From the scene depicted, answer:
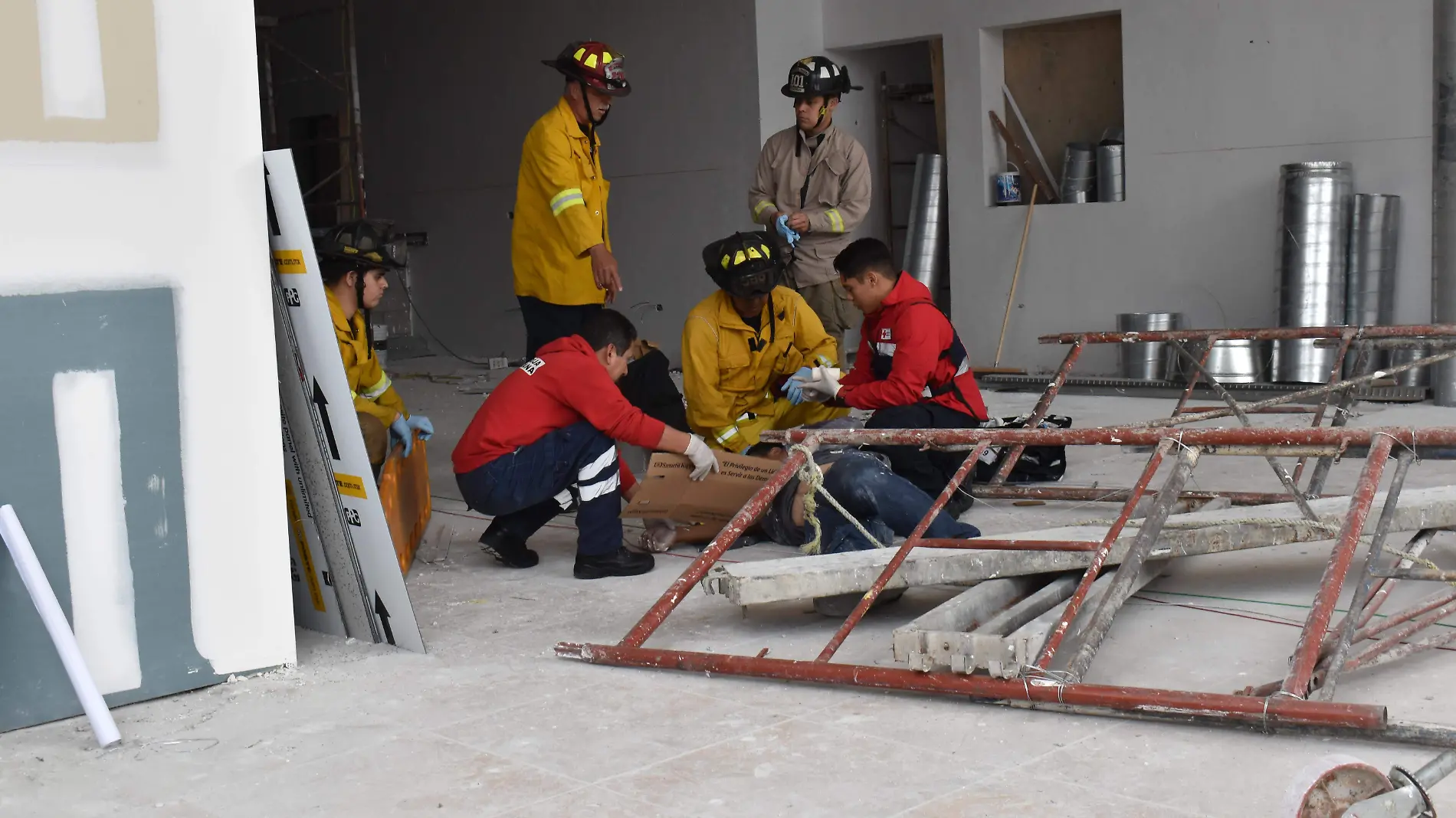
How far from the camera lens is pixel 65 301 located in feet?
10.2

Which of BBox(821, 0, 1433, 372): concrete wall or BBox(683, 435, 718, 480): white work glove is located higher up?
BBox(821, 0, 1433, 372): concrete wall

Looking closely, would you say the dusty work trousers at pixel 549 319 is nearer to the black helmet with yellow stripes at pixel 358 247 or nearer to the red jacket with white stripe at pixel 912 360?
the black helmet with yellow stripes at pixel 358 247

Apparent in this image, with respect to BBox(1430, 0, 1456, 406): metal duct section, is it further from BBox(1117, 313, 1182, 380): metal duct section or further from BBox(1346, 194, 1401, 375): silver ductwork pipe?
BBox(1117, 313, 1182, 380): metal duct section

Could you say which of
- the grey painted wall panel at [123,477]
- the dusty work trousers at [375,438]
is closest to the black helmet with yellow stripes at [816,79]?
the dusty work trousers at [375,438]

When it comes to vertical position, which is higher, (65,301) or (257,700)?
(65,301)

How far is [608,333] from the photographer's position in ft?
14.6

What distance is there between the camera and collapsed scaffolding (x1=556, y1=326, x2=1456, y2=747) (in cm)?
271

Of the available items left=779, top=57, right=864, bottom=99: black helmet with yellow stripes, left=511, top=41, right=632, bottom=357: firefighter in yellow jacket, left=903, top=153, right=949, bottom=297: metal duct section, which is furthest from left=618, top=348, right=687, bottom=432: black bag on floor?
left=903, top=153, right=949, bottom=297: metal duct section

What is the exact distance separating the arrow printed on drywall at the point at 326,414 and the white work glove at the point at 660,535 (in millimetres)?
1451

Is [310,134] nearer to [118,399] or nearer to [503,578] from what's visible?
[503,578]

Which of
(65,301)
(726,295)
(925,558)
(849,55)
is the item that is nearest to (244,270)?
(65,301)

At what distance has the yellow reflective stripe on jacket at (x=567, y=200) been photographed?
212 inches

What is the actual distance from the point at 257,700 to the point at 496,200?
10100 mm

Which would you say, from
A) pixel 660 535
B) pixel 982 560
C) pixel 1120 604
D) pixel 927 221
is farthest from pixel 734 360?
pixel 927 221
